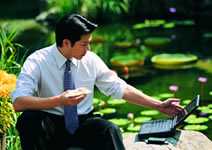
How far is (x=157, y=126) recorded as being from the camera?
10.2 feet

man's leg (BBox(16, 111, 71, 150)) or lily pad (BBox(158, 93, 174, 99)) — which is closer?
man's leg (BBox(16, 111, 71, 150))

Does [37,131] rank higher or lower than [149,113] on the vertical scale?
higher

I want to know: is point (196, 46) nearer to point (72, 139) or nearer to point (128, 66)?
point (128, 66)

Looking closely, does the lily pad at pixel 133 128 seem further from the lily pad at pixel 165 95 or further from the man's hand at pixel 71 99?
the man's hand at pixel 71 99

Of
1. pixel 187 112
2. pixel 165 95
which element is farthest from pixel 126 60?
pixel 187 112

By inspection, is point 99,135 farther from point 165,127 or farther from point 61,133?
point 165,127

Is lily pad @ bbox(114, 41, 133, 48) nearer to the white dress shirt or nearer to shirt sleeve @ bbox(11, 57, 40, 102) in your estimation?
the white dress shirt

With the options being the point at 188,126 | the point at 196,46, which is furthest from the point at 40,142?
the point at 196,46

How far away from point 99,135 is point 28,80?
428 millimetres

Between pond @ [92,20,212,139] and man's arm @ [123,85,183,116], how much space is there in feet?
4.47

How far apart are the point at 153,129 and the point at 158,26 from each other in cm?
561

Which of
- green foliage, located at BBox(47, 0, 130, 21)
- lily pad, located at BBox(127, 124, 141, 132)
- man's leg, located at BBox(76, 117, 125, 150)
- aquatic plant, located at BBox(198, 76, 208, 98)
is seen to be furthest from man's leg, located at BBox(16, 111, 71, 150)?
green foliage, located at BBox(47, 0, 130, 21)

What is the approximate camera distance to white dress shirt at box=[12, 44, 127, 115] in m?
2.82

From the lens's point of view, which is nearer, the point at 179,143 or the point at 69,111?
the point at 69,111
